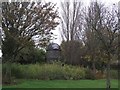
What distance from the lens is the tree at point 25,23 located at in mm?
18047

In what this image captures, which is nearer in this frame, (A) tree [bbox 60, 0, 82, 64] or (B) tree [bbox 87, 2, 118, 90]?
(B) tree [bbox 87, 2, 118, 90]

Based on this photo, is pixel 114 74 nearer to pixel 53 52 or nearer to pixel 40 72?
pixel 40 72

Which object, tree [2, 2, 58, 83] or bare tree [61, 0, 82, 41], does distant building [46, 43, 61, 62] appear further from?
tree [2, 2, 58, 83]

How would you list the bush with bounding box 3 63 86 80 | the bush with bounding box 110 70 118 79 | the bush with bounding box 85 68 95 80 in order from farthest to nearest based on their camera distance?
the bush with bounding box 110 70 118 79, the bush with bounding box 85 68 95 80, the bush with bounding box 3 63 86 80

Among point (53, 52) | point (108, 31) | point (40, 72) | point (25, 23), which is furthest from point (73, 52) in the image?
point (108, 31)

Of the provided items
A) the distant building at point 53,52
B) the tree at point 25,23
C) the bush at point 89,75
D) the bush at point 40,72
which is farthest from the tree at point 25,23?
the distant building at point 53,52

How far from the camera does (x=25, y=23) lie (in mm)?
18297

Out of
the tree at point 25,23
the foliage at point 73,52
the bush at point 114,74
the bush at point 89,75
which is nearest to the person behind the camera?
the tree at point 25,23

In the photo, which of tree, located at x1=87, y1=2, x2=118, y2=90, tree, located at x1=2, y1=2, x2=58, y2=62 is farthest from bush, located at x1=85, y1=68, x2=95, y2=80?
tree, located at x1=87, y1=2, x2=118, y2=90

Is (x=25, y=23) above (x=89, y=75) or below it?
above

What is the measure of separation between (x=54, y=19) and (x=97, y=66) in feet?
41.4

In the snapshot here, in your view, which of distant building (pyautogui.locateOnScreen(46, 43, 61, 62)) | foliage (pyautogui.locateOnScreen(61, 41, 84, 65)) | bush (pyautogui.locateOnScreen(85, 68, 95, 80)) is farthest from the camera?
distant building (pyautogui.locateOnScreen(46, 43, 61, 62))

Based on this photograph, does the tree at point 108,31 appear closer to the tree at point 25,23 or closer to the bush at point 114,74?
the tree at point 25,23

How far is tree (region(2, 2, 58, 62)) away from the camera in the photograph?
18047 millimetres
